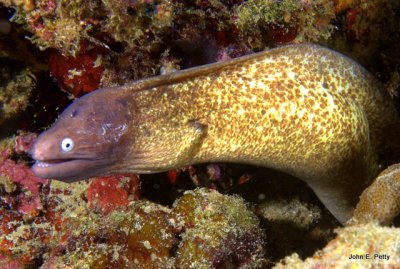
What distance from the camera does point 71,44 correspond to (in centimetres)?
324

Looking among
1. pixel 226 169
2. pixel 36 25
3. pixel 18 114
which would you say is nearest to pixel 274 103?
pixel 226 169

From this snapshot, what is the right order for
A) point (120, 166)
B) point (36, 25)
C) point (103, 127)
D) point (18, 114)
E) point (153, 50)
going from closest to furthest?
point (103, 127) → point (120, 166) → point (36, 25) → point (153, 50) → point (18, 114)

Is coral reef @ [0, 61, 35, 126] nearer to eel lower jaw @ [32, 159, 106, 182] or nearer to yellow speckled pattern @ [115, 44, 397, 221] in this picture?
eel lower jaw @ [32, 159, 106, 182]

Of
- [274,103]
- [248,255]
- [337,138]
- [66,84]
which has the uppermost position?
[66,84]

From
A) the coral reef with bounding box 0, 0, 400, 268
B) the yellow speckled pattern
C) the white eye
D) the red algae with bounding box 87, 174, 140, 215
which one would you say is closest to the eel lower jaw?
the white eye

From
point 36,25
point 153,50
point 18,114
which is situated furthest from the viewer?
point 18,114

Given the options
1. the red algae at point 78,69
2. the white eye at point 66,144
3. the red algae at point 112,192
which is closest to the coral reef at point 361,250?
the white eye at point 66,144

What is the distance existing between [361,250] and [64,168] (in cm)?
213

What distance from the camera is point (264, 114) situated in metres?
3.28

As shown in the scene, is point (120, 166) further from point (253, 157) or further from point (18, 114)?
point (18, 114)

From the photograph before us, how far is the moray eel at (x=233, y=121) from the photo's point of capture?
2705mm

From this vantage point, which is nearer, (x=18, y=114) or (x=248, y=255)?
(x=248, y=255)

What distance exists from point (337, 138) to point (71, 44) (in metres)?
2.85

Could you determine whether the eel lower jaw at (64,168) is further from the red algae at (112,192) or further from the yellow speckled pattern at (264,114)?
the red algae at (112,192)
